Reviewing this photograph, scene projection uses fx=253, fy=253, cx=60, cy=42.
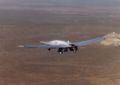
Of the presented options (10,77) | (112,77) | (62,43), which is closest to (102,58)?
(112,77)

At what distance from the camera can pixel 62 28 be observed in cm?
19975

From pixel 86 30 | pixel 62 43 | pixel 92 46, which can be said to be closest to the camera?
pixel 62 43

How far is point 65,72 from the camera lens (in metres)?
112

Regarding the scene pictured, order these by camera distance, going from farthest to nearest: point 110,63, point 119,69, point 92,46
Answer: point 92,46, point 110,63, point 119,69

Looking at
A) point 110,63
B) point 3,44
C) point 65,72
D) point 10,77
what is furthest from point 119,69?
point 3,44

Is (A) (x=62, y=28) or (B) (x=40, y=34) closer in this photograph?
(B) (x=40, y=34)

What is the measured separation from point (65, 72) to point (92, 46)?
139 feet

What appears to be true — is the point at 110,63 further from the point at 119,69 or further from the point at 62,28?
the point at 62,28

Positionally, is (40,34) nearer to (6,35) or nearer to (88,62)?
(6,35)

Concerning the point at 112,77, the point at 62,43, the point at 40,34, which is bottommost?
the point at 112,77

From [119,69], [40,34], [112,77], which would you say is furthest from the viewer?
[40,34]

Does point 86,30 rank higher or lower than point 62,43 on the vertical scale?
higher

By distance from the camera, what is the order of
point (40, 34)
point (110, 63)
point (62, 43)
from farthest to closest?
point (40, 34) < point (110, 63) < point (62, 43)

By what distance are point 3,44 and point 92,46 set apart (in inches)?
2122
